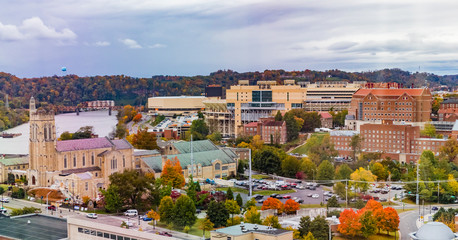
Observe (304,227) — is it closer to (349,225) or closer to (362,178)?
(349,225)

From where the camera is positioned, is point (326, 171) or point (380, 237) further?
point (326, 171)

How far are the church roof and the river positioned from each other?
20214 mm

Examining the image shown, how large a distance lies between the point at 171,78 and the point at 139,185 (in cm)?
11699

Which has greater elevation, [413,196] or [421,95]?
[421,95]

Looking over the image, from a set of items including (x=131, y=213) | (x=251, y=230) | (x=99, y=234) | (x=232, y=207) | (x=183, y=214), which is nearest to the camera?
(x=251, y=230)

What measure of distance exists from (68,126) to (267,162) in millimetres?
51169

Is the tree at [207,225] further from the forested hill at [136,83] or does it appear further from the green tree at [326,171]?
the forested hill at [136,83]

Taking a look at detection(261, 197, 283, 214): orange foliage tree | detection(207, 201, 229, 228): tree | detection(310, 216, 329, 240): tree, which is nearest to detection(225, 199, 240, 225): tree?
detection(207, 201, 229, 228): tree

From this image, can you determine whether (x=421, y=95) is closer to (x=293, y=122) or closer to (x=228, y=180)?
(x=293, y=122)

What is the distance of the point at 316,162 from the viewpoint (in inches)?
2186

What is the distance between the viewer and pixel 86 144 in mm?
47594

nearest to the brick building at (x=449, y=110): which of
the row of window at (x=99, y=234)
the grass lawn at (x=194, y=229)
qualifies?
the grass lawn at (x=194, y=229)

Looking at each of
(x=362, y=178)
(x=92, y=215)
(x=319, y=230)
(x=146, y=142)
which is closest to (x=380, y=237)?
(x=319, y=230)

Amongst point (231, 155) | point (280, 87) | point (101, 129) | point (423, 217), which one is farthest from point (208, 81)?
point (423, 217)
